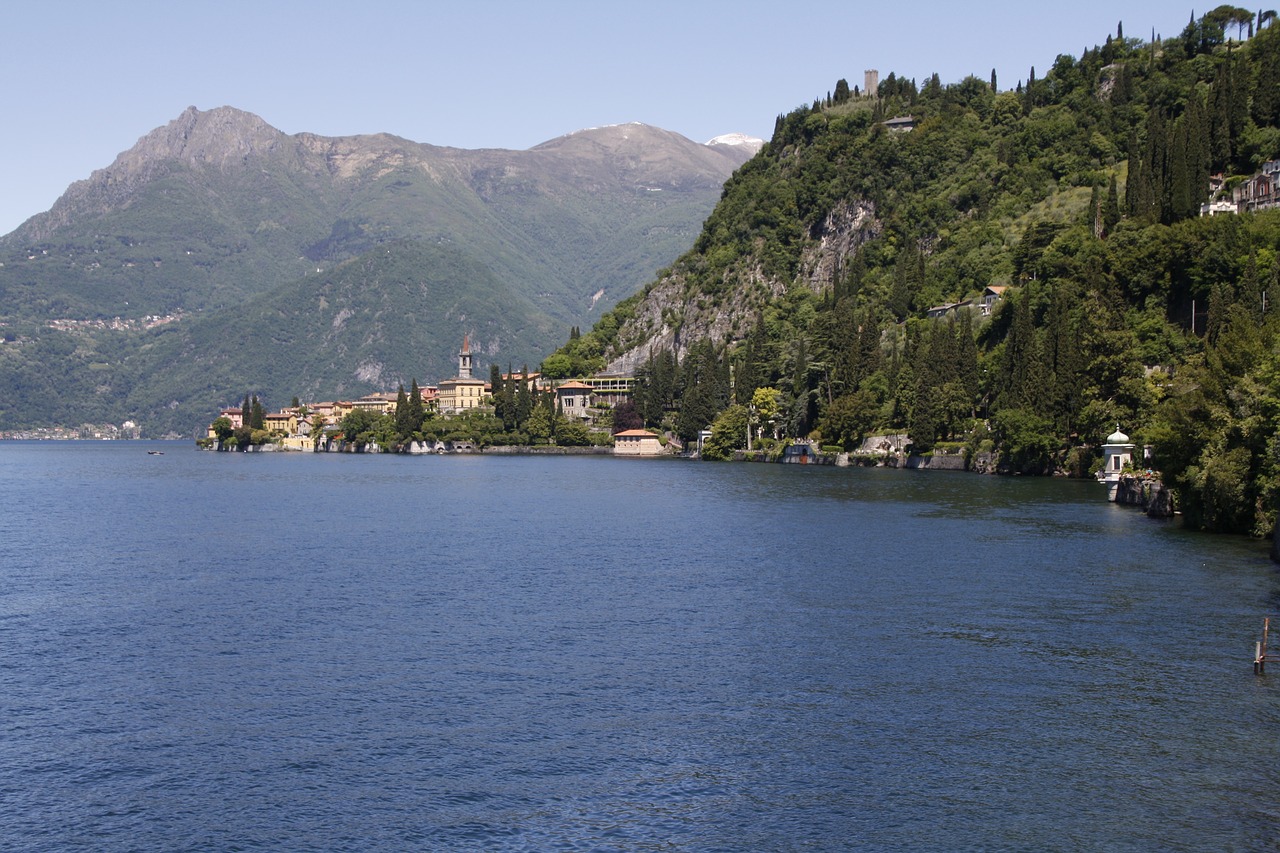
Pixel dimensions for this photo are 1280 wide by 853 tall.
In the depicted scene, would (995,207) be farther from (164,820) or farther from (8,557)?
(164,820)

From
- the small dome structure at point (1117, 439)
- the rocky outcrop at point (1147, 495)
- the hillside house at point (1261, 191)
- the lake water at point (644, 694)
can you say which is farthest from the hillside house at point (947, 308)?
the lake water at point (644, 694)

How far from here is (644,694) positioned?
34.3m

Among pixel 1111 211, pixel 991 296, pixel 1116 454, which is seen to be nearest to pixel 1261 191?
pixel 1111 211

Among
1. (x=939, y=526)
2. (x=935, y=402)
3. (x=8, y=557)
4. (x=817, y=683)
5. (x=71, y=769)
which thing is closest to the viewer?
(x=71, y=769)

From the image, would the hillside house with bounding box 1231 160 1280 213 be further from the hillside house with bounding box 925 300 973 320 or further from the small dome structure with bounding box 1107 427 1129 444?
the hillside house with bounding box 925 300 973 320

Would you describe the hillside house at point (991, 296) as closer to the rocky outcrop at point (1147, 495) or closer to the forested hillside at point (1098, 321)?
the forested hillside at point (1098, 321)

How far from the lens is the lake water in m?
25.5

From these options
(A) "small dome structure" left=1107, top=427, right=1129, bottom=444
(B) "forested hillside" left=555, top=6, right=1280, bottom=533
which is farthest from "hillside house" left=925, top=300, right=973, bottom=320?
(A) "small dome structure" left=1107, top=427, right=1129, bottom=444

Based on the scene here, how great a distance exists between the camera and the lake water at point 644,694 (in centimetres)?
2548

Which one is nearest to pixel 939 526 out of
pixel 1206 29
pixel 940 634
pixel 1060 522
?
pixel 1060 522

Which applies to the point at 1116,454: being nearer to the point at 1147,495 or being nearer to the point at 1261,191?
the point at 1147,495

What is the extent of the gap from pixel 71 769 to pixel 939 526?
5612 centimetres

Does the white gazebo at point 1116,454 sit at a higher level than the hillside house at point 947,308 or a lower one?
lower

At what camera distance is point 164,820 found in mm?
25594
